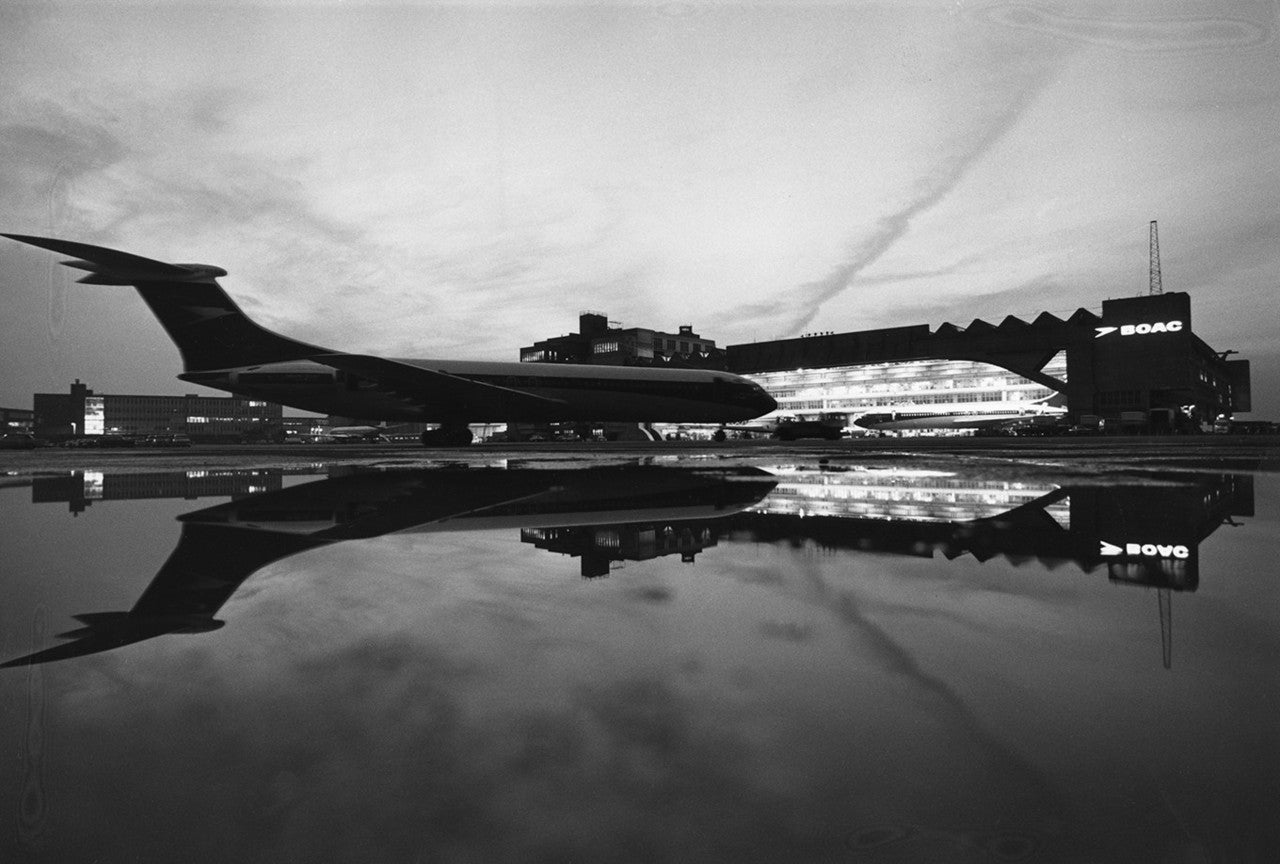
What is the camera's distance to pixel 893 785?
1674 millimetres

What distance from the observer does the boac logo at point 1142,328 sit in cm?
7512

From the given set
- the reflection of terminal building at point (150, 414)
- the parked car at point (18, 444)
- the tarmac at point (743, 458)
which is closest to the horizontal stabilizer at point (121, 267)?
the tarmac at point (743, 458)

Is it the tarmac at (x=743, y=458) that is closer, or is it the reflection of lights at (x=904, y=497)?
the reflection of lights at (x=904, y=497)

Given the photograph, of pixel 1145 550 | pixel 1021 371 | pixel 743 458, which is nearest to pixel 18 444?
pixel 743 458

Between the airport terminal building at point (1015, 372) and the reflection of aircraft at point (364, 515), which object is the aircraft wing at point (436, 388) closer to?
the reflection of aircraft at point (364, 515)

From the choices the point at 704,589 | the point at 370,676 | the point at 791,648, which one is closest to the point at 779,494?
the point at 704,589

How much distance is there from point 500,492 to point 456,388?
23156mm

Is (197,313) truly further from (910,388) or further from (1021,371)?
(910,388)

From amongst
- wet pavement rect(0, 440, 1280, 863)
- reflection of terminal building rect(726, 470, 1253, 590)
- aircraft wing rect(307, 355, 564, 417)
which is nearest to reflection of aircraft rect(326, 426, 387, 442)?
aircraft wing rect(307, 355, 564, 417)

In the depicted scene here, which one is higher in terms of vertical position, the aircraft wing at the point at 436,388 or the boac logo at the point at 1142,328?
the boac logo at the point at 1142,328

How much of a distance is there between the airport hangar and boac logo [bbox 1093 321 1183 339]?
10 centimetres

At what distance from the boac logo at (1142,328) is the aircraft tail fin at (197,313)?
285ft

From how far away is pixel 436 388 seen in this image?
3081cm

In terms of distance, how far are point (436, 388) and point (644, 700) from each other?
99.3 feet
